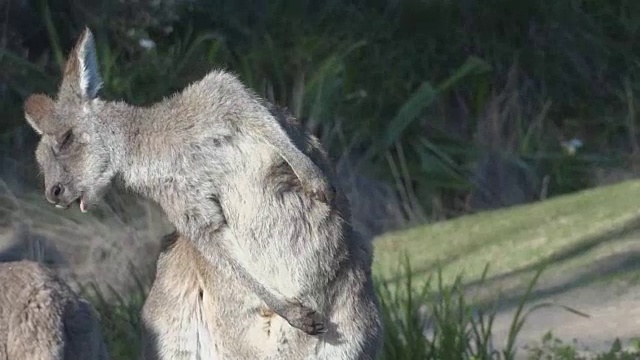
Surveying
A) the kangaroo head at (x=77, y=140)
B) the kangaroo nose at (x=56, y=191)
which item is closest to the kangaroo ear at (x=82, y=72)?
the kangaroo head at (x=77, y=140)

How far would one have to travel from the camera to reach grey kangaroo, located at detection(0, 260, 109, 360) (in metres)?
4.06

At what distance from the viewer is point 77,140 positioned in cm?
473

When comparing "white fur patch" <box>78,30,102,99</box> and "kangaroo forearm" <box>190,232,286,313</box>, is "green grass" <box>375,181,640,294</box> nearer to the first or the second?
"kangaroo forearm" <box>190,232,286,313</box>

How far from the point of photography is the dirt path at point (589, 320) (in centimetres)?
762

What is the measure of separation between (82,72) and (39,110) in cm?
21

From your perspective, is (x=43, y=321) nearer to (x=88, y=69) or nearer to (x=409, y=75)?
(x=88, y=69)

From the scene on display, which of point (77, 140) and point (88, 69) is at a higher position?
point (88, 69)

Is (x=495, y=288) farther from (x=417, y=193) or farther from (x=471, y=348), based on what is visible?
(x=417, y=193)

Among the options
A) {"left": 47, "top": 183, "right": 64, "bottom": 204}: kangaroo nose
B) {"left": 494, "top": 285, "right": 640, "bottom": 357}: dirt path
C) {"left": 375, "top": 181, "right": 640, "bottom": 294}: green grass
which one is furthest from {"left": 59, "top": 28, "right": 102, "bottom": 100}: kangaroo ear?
{"left": 375, "top": 181, "right": 640, "bottom": 294}: green grass

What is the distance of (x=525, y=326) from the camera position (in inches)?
316

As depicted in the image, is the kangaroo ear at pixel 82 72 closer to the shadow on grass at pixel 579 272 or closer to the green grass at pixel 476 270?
the green grass at pixel 476 270

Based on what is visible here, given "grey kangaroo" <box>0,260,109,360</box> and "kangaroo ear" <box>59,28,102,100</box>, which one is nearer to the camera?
"grey kangaroo" <box>0,260,109,360</box>

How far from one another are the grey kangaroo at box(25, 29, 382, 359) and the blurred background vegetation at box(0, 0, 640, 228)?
703 centimetres

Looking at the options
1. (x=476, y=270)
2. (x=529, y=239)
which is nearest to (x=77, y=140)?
(x=476, y=270)
